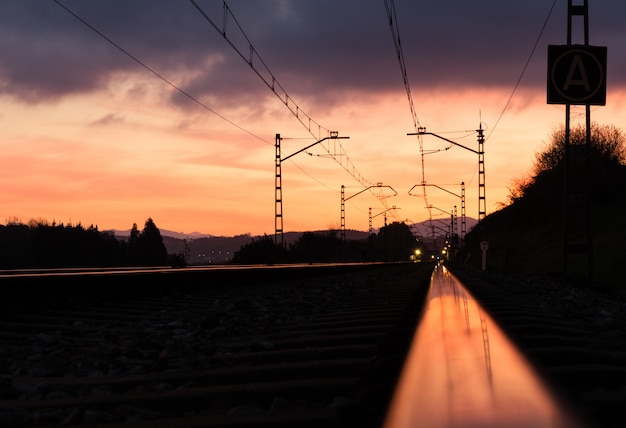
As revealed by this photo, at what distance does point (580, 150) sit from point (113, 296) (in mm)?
16199

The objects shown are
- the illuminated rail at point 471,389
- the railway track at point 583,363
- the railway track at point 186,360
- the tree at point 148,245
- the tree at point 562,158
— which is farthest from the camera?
the tree at point 148,245

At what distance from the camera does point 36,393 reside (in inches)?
149

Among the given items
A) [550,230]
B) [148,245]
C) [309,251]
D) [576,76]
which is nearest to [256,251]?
[550,230]

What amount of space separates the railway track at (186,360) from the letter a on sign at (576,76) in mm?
9618

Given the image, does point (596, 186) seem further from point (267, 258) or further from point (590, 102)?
point (590, 102)

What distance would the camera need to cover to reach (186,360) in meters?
4.80

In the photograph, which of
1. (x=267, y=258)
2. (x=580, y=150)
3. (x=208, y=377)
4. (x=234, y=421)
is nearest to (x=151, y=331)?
(x=208, y=377)

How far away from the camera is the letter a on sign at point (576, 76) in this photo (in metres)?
17.0

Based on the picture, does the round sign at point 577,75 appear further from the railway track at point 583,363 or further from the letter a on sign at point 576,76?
the railway track at point 583,363

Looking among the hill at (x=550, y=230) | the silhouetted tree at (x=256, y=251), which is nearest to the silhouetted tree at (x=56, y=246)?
the silhouetted tree at (x=256, y=251)

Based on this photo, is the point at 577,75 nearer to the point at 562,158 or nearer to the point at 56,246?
the point at 562,158

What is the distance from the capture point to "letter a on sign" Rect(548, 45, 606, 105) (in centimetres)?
1702

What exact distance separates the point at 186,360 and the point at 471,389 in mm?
2208

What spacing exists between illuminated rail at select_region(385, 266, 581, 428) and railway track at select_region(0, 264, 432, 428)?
0.39ft
